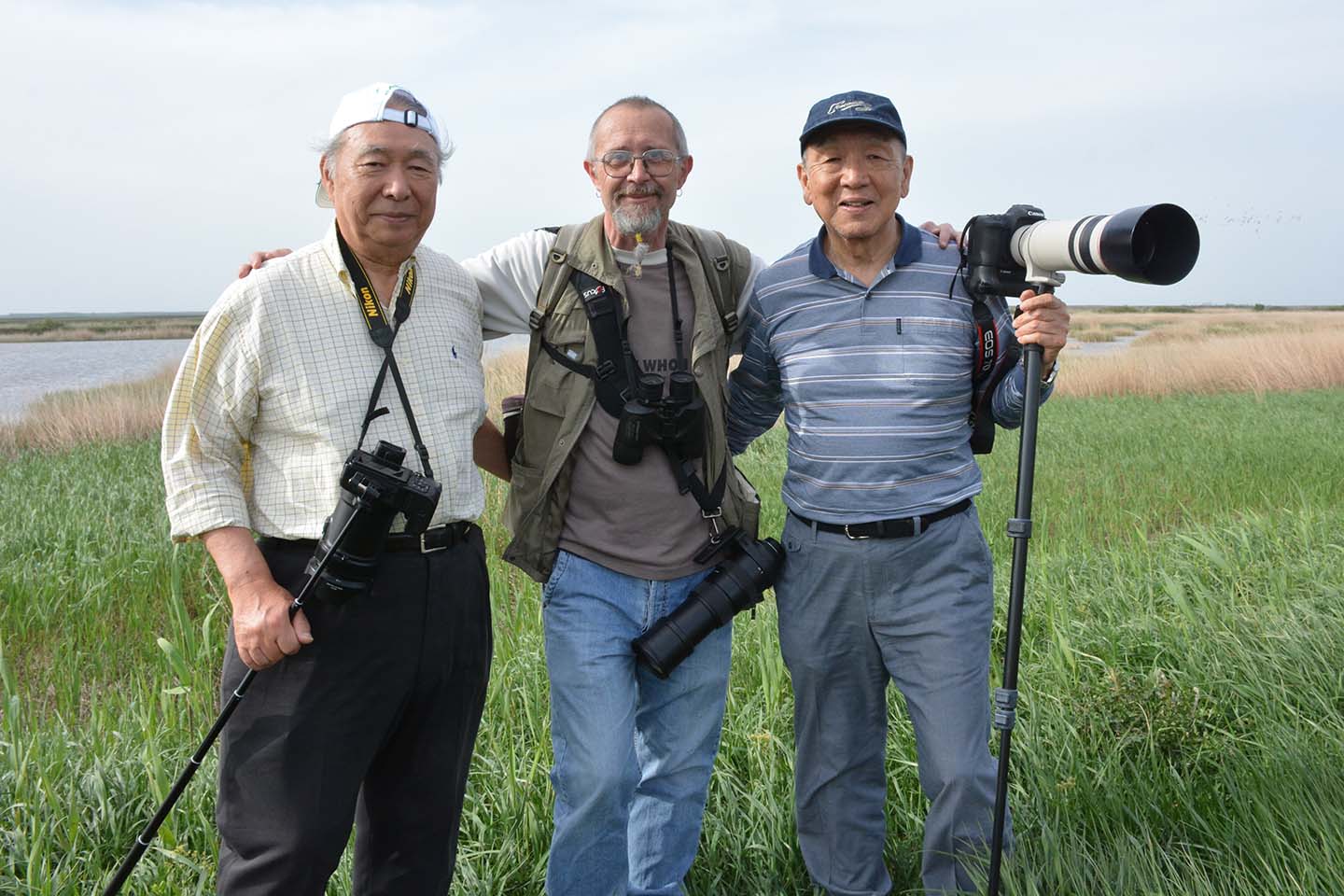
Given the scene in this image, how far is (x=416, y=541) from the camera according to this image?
2346mm

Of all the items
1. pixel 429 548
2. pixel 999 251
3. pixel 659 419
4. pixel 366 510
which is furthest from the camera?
pixel 659 419

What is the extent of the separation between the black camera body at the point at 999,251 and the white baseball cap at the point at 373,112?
54.5 inches

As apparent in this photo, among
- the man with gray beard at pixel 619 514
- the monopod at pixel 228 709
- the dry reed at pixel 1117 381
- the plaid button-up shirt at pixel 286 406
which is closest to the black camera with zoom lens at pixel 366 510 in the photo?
the monopod at pixel 228 709

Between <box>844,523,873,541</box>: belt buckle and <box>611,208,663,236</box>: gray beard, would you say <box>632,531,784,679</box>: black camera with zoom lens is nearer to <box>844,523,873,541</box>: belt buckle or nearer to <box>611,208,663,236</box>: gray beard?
<box>844,523,873,541</box>: belt buckle

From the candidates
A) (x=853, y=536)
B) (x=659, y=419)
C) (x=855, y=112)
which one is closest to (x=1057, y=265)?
(x=855, y=112)

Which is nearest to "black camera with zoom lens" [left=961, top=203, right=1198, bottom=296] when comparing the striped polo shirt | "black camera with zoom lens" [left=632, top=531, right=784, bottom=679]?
the striped polo shirt

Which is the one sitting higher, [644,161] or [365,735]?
[644,161]

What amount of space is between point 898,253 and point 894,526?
2.50 ft

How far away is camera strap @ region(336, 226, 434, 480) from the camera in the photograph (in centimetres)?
231

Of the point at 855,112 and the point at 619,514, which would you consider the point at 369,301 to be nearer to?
the point at 619,514

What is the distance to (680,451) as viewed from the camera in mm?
2787

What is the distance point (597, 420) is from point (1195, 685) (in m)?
2.41

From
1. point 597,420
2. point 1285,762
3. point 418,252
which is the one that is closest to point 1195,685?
point 1285,762

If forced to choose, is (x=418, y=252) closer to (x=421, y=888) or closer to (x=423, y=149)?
(x=423, y=149)
